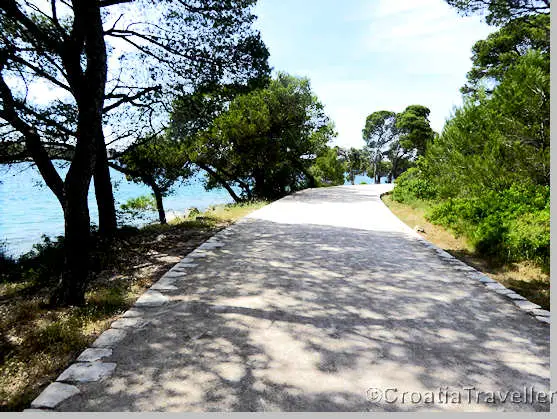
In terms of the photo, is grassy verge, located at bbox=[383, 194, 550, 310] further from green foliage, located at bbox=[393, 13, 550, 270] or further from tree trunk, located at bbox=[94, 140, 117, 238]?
tree trunk, located at bbox=[94, 140, 117, 238]

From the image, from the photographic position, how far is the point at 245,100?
17344 mm

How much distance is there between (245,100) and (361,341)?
1584 cm

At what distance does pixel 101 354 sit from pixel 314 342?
2.05 m

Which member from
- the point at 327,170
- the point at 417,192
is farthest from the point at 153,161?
the point at 327,170

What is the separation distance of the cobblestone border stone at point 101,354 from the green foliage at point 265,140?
11.5 metres

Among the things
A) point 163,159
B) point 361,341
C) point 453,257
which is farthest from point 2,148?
point 453,257

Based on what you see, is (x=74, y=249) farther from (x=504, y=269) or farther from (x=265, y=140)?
(x=265, y=140)

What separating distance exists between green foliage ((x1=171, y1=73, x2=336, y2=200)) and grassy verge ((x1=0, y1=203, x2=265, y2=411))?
9.08 m

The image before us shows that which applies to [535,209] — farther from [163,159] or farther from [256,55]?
[163,159]

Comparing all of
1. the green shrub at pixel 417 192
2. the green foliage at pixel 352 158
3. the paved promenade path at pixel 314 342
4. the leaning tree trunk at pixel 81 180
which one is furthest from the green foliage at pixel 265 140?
the green foliage at pixel 352 158

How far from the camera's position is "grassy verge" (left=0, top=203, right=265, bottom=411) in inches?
115

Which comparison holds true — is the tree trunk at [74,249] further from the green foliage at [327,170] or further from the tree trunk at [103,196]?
the green foliage at [327,170]

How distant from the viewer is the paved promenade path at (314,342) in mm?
2576

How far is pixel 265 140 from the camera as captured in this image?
57.8 ft
